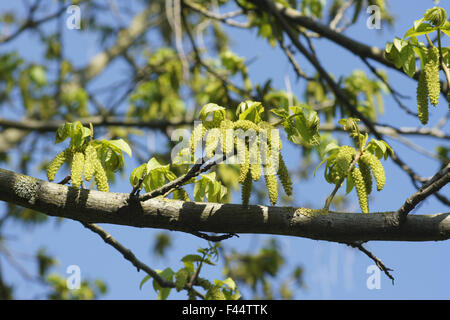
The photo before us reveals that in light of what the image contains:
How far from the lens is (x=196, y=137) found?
1.76 metres

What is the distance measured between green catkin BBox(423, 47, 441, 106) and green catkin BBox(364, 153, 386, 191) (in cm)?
30

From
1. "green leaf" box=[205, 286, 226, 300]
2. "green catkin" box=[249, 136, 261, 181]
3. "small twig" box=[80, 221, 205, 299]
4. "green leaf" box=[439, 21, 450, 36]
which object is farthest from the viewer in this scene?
"green leaf" box=[205, 286, 226, 300]

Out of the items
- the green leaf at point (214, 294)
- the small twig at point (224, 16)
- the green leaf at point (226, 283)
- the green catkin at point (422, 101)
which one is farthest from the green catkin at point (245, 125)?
the small twig at point (224, 16)

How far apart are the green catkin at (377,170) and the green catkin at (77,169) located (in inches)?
42.6

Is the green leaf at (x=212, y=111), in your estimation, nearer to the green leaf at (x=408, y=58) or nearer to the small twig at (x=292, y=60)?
the green leaf at (x=408, y=58)

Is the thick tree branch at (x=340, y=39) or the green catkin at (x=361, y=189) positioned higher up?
the thick tree branch at (x=340, y=39)

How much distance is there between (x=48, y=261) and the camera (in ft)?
21.7

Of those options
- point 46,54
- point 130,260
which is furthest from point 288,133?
point 46,54

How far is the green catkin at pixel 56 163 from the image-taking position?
1.87 meters

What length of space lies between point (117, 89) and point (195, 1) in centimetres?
136

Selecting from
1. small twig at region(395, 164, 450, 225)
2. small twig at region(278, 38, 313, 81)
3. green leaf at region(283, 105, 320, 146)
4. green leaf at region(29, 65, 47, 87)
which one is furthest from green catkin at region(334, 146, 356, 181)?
green leaf at region(29, 65, 47, 87)

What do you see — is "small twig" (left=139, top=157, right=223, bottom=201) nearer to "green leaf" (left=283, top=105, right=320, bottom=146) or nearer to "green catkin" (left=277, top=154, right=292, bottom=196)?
"green catkin" (left=277, top=154, right=292, bottom=196)

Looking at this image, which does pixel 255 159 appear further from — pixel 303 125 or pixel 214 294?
pixel 214 294

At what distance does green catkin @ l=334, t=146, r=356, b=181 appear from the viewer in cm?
191
